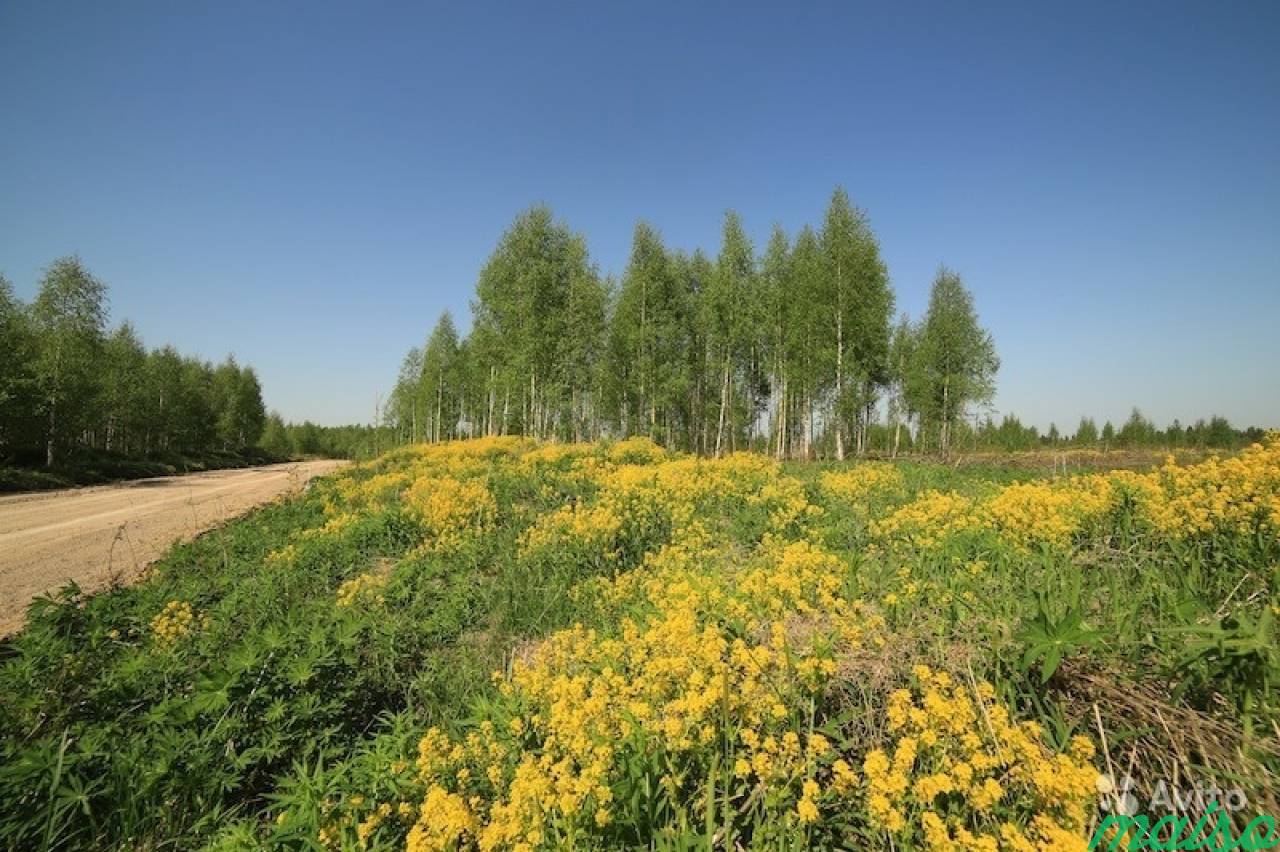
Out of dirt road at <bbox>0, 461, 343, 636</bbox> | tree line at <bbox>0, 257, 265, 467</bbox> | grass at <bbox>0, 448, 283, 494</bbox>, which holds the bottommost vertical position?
dirt road at <bbox>0, 461, 343, 636</bbox>

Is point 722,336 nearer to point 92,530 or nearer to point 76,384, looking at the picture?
point 92,530

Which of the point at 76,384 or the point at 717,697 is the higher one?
the point at 76,384

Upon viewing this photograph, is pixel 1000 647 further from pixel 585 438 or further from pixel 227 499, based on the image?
pixel 585 438

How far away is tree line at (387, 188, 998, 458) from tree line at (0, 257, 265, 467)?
23.8m

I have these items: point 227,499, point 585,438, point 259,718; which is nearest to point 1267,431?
point 259,718

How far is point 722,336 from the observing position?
37031 mm

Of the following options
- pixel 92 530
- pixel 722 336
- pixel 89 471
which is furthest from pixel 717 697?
pixel 89 471

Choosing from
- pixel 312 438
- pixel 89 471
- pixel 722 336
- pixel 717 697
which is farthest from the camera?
pixel 312 438

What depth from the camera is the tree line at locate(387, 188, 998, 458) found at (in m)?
32.9

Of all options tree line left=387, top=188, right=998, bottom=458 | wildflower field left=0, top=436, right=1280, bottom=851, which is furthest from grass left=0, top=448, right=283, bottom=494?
wildflower field left=0, top=436, right=1280, bottom=851

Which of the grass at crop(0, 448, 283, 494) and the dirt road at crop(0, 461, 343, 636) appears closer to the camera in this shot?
the dirt road at crop(0, 461, 343, 636)

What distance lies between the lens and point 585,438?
50656 mm

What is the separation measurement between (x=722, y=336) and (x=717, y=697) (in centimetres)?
3526

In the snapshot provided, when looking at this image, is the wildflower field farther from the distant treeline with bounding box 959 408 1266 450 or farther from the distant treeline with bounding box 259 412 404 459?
the distant treeline with bounding box 259 412 404 459
